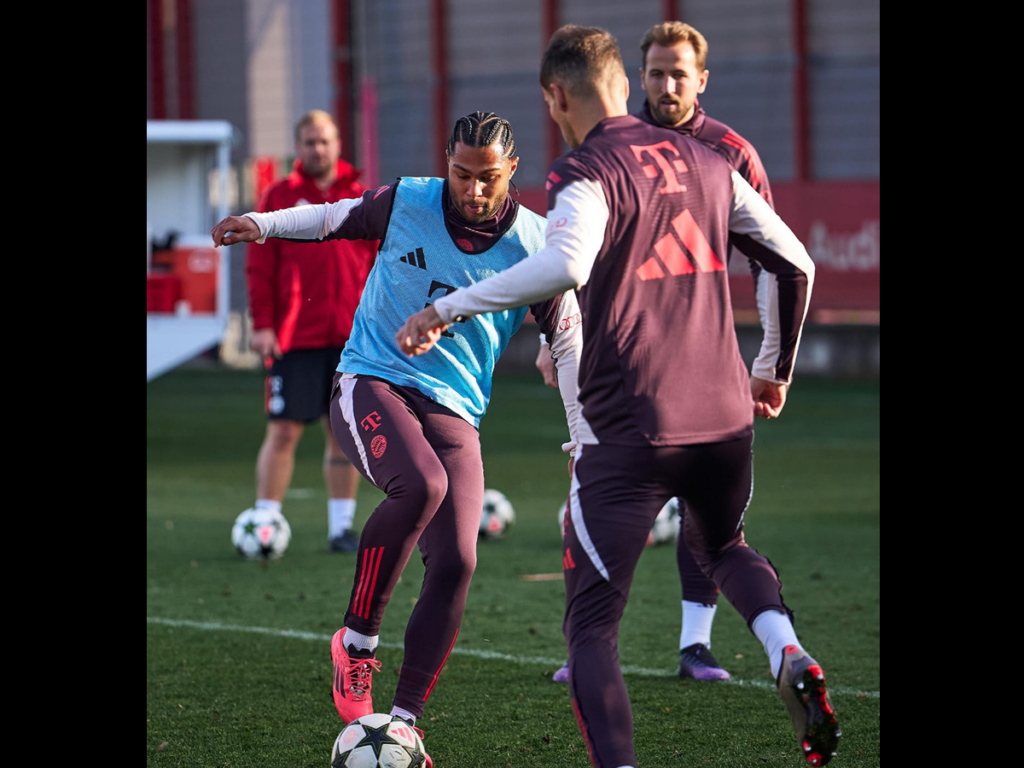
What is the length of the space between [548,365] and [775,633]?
1454 millimetres

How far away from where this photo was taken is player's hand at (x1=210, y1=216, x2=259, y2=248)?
4707 mm

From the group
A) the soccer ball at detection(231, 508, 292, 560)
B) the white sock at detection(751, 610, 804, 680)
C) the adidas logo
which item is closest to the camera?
the white sock at detection(751, 610, 804, 680)

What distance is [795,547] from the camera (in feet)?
28.9

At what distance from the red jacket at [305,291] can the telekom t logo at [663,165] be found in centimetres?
491

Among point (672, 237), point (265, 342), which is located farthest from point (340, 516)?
point (672, 237)

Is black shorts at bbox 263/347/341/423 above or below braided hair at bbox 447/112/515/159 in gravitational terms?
below

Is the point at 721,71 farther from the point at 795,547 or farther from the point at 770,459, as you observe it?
the point at 795,547

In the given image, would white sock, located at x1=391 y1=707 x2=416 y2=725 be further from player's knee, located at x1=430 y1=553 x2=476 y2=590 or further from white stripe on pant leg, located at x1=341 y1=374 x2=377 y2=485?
white stripe on pant leg, located at x1=341 y1=374 x2=377 y2=485

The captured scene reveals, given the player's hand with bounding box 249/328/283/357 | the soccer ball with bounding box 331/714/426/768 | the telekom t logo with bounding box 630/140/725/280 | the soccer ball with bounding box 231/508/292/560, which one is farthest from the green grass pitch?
the telekom t logo with bounding box 630/140/725/280

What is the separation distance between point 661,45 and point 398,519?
6.75ft

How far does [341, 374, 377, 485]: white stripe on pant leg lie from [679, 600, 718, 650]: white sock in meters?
1.56

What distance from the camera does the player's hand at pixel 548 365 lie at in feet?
16.1
